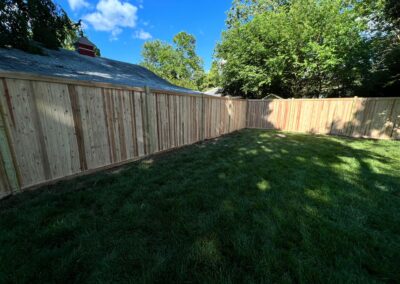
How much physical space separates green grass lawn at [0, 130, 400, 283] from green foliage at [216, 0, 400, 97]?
8800 millimetres

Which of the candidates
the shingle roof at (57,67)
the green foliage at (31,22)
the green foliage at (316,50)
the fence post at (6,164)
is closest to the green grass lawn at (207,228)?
the fence post at (6,164)

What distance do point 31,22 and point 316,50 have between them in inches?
477

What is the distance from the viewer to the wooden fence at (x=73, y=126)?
2.38 metres

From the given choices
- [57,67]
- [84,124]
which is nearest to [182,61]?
[57,67]

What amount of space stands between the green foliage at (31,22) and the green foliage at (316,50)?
32.9 feet

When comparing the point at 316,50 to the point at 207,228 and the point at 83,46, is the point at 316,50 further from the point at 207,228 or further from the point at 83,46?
the point at 83,46

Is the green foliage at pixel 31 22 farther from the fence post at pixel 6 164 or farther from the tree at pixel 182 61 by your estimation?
the tree at pixel 182 61

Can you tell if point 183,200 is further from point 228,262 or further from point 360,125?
point 360,125

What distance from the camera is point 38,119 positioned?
8.48ft

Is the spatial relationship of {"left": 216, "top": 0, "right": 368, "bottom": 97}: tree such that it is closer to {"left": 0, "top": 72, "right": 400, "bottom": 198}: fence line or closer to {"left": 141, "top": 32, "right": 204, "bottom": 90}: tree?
{"left": 0, "top": 72, "right": 400, "bottom": 198}: fence line

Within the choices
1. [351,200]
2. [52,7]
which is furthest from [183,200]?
[52,7]

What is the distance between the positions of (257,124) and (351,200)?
8.39m

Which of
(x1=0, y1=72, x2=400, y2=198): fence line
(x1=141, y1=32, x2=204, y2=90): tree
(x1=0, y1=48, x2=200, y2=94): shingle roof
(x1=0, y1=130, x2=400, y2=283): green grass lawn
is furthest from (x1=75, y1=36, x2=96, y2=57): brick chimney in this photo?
(x1=141, y1=32, x2=204, y2=90): tree

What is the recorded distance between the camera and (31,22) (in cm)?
424
